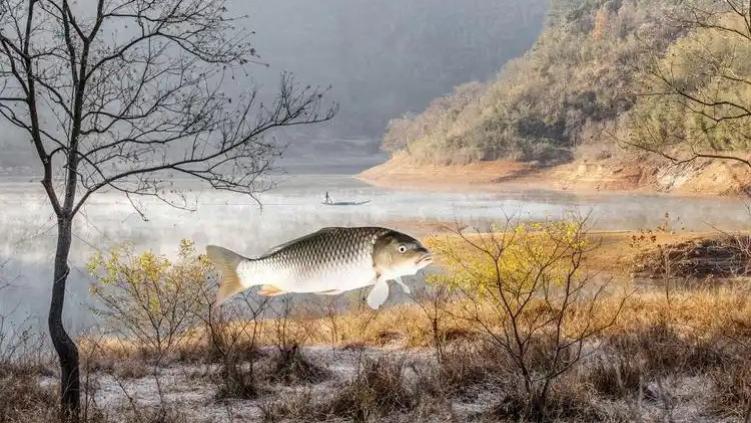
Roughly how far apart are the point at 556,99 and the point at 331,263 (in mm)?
49746

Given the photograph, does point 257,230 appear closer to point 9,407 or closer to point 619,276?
point 9,407

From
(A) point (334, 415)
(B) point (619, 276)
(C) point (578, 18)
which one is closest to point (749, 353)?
(A) point (334, 415)

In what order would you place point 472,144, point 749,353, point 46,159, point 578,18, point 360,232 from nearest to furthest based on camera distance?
point 360,232
point 46,159
point 749,353
point 472,144
point 578,18

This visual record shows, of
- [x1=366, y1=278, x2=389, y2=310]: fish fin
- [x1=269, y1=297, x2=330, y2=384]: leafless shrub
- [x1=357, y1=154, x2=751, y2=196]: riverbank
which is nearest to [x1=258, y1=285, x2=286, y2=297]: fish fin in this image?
[x1=366, y1=278, x2=389, y2=310]: fish fin

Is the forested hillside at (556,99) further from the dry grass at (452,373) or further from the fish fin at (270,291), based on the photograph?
the fish fin at (270,291)

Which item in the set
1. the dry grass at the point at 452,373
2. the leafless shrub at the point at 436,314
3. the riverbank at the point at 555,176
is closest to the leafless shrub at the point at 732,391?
the dry grass at the point at 452,373

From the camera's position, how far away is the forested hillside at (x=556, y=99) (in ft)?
152

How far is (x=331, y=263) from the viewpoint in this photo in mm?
2295

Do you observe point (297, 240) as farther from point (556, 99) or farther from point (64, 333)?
point (556, 99)

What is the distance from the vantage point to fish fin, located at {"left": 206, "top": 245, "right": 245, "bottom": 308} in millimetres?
2424

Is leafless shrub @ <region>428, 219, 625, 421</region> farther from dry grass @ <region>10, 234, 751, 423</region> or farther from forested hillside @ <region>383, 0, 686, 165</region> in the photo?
forested hillside @ <region>383, 0, 686, 165</region>

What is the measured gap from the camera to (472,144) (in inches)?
1891

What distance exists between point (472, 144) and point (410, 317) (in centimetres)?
3930

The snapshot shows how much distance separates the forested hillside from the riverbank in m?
1.13
